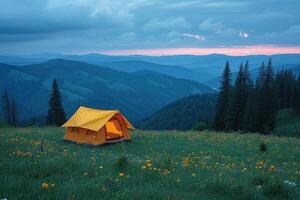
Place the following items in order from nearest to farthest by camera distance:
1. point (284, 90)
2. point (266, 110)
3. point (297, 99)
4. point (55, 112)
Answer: point (55, 112), point (266, 110), point (297, 99), point (284, 90)

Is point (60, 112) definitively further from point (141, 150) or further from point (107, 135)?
point (141, 150)

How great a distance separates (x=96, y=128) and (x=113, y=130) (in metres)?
2.53

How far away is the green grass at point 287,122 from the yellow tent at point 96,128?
47.7 m

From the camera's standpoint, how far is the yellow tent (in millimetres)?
22141

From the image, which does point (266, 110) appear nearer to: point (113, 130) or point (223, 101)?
point (223, 101)

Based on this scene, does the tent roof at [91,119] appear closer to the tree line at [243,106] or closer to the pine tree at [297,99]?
the tree line at [243,106]

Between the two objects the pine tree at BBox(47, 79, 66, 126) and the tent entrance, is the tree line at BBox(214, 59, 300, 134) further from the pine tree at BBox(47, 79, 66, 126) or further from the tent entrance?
the tent entrance

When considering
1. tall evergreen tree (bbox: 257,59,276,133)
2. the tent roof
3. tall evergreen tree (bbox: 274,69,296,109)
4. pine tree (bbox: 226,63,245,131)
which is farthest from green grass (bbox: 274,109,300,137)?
the tent roof

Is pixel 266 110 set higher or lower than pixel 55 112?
higher

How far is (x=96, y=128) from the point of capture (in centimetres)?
2167

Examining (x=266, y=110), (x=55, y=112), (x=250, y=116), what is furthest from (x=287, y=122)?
(x=55, y=112)

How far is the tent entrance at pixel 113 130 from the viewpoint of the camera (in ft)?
76.9

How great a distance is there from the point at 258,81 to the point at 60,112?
44574 millimetres

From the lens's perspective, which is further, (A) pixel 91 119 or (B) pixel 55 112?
(B) pixel 55 112
